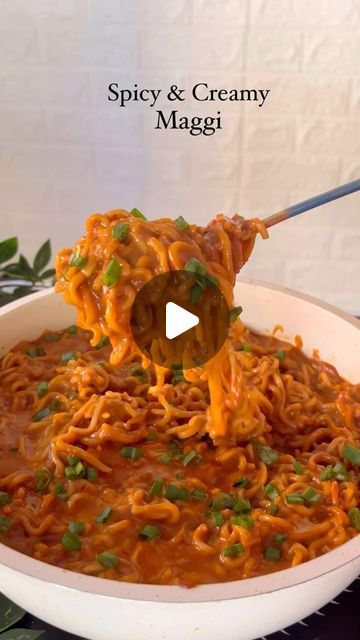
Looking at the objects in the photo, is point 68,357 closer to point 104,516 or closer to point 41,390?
point 41,390

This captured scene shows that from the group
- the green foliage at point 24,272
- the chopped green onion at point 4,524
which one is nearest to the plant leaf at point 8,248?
the green foliage at point 24,272

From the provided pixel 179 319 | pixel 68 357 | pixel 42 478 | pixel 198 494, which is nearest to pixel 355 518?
pixel 198 494

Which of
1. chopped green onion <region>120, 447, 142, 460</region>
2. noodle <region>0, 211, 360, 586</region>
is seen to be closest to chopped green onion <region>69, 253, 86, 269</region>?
noodle <region>0, 211, 360, 586</region>

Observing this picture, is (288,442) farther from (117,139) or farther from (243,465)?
(117,139)

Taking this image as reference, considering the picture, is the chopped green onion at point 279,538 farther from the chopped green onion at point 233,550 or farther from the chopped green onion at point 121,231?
the chopped green onion at point 121,231

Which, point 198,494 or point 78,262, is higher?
point 78,262

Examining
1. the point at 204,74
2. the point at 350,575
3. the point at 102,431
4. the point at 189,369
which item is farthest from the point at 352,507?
the point at 204,74

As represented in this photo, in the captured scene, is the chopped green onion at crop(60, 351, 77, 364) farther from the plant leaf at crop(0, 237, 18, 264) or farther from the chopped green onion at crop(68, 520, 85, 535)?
the chopped green onion at crop(68, 520, 85, 535)
